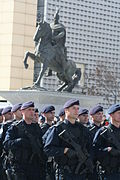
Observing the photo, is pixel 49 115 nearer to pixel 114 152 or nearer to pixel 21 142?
pixel 21 142

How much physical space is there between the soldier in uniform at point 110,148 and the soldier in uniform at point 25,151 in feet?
2.30

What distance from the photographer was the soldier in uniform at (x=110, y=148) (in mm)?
5922

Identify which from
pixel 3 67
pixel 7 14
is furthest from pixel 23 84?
pixel 7 14

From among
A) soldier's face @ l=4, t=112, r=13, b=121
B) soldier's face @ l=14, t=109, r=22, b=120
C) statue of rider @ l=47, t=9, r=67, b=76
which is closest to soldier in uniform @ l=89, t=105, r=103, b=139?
soldier's face @ l=14, t=109, r=22, b=120

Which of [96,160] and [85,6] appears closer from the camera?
[96,160]

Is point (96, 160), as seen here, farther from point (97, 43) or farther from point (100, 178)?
point (97, 43)

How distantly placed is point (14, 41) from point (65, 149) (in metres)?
31.3

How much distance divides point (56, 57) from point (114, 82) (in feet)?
63.4

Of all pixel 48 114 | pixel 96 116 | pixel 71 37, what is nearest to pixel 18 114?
pixel 48 114

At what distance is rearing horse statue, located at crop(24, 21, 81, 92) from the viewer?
19.0m

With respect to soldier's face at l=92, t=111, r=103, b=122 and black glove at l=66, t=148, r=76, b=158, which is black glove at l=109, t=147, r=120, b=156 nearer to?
black glove at l=66, t=148, r=76, b=158

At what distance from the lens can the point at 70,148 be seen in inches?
229

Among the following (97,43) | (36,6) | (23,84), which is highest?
(36,6)

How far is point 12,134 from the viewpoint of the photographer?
6.38m
